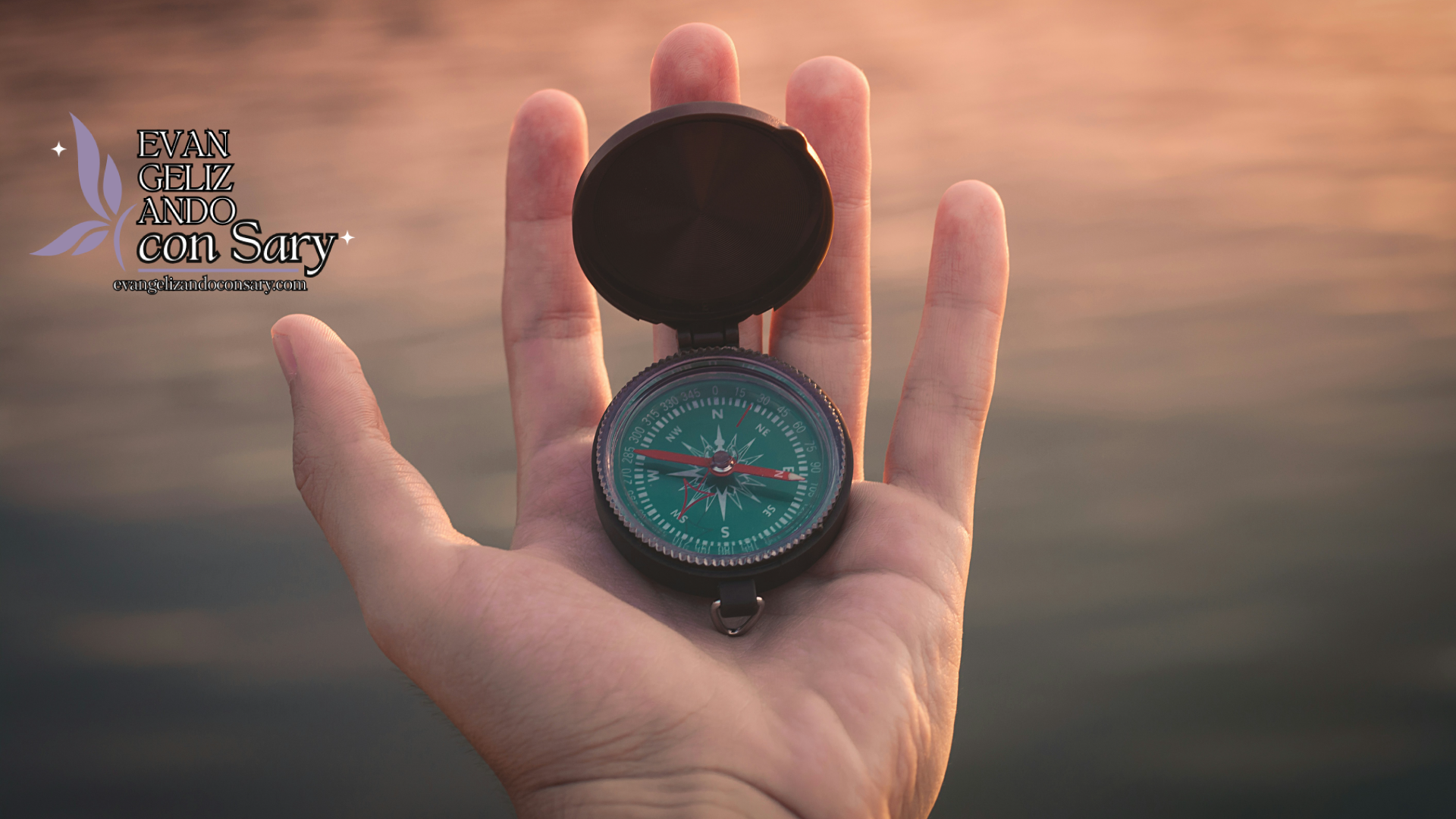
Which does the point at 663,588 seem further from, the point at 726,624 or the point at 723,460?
the point at 723,460

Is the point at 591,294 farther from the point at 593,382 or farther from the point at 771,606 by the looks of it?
the point at 771,606

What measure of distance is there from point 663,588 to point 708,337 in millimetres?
804

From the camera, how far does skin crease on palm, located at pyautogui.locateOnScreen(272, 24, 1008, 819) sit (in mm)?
2029

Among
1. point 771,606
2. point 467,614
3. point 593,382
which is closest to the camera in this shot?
point 467,614

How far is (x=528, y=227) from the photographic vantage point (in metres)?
2.99

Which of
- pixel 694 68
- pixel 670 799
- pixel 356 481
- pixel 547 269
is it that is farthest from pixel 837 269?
pixel 670 799

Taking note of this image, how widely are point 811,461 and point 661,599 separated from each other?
0.60 metres

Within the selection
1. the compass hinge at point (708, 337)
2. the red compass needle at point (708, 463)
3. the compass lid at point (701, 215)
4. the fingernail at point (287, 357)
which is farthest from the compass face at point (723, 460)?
the fingernail at point (287, 357)

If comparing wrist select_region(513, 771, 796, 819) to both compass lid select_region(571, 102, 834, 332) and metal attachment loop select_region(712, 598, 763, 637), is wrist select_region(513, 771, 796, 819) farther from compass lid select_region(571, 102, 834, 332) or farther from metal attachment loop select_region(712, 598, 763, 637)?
compass lid select_region(571, 102, 834, 332)

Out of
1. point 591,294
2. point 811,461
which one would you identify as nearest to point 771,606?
point 811,461

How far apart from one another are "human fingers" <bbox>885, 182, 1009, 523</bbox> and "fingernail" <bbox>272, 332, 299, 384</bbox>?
181 centimetres

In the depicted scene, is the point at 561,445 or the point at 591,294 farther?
the point at 591,294

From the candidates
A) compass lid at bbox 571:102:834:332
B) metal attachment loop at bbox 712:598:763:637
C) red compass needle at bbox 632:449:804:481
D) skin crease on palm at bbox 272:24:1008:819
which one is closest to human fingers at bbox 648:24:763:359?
skin crease on palm at bbox 272:24:1008:819

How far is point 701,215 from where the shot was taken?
2.68 metres
